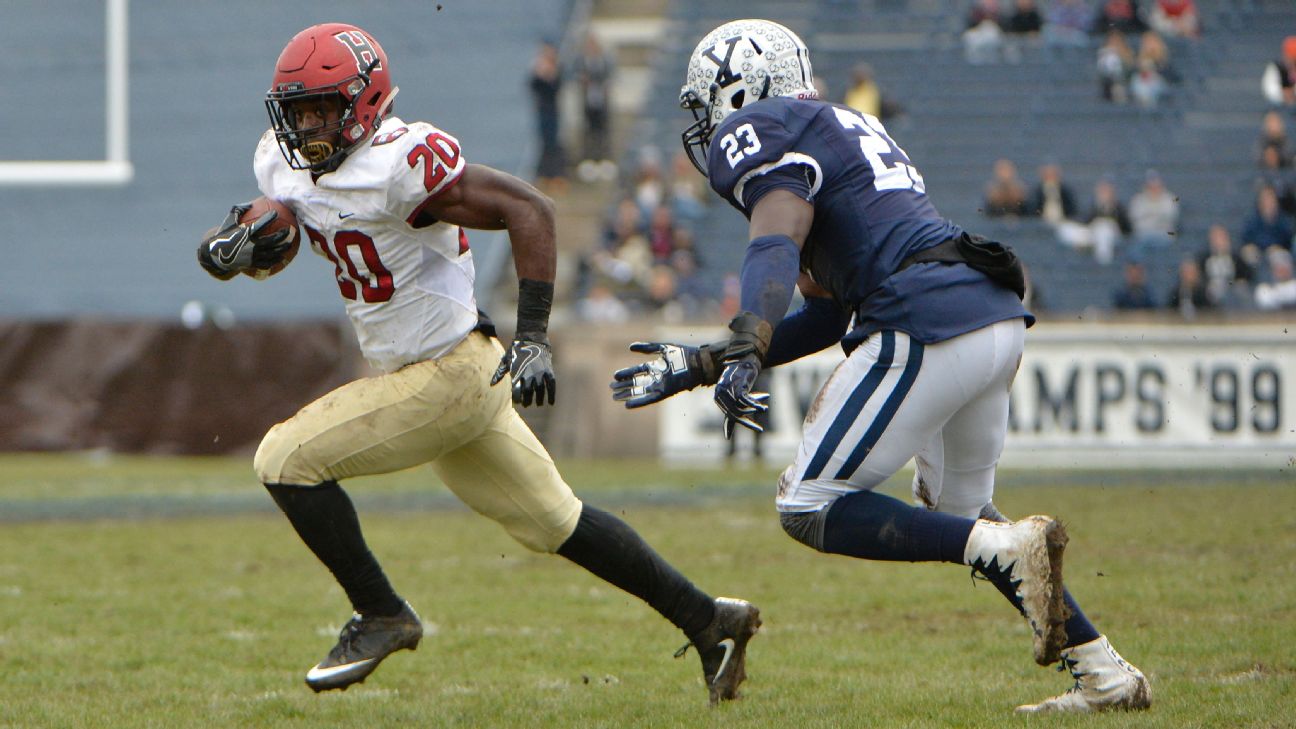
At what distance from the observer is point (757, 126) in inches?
143

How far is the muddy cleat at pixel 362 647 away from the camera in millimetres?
3975

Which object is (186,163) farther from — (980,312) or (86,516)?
(980,312)

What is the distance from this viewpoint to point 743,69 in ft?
12.6

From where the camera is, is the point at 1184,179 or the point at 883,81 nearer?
the point at 1184,179

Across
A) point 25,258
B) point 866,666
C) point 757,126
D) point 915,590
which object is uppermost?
point 757,126

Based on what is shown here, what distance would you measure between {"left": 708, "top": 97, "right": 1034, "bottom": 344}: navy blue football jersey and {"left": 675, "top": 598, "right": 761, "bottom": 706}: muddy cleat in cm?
87

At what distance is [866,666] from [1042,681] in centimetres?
51

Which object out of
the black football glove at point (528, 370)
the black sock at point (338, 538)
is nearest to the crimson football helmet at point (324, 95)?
the black football glove at point (528, 370)

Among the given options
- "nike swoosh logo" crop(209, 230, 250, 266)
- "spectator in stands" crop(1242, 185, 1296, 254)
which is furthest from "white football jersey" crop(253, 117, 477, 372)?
"spectator in stands" crop(1242, 185, 1296, 254)

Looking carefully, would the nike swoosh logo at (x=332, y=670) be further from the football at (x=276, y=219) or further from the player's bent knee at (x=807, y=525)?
the player's bent knee at (x=807, y=525)

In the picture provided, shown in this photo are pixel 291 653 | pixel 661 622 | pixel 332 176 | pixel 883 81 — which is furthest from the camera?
pixel 883 81

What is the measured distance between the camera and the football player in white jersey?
12.9ft

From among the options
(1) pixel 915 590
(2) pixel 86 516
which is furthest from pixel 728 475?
(1) pixel 915 590

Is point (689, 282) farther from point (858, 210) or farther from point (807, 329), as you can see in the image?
point (858, 210)
